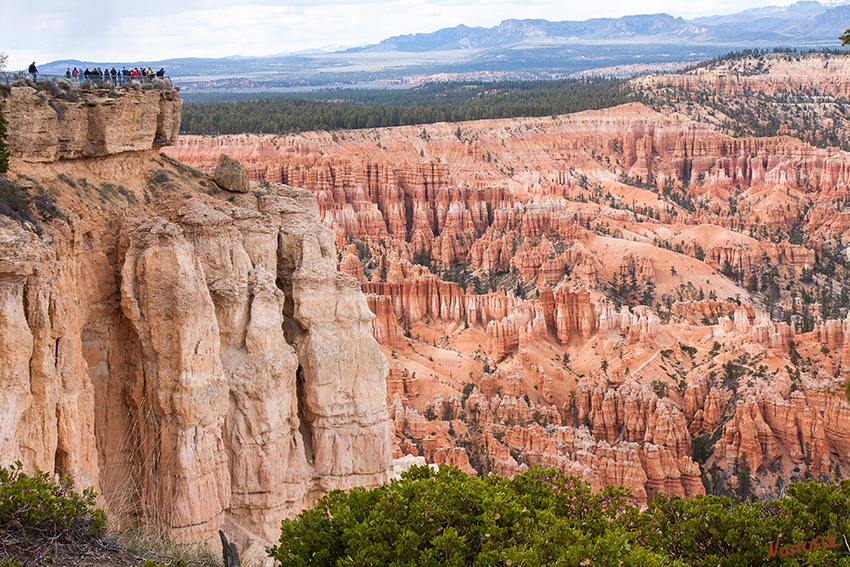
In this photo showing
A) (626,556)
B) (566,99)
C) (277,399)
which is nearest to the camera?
(626,556)

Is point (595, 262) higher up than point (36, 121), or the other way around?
point (36, 121)

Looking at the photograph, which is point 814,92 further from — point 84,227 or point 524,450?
point 84,227

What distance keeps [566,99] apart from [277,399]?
12022cm

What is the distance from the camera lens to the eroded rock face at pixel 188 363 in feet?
42.5

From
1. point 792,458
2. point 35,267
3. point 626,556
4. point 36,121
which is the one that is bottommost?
point 792,458

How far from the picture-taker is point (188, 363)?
1478 centimetres

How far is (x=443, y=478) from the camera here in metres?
14.1

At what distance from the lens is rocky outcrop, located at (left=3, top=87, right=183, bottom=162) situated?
47.4 feet

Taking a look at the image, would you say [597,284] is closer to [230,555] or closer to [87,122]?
[87,122]

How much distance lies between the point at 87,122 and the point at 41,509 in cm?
702

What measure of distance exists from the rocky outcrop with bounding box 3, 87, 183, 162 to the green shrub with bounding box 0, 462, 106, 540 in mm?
5453

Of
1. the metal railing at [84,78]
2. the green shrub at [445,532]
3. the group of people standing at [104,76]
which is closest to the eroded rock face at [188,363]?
the metal railing at [84,78]

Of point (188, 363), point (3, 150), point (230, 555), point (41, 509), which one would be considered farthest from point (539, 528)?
point (3, 150)

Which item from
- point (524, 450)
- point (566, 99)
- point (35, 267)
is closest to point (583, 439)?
point (524, 450)
